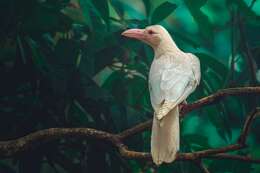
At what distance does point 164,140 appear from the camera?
224 cm

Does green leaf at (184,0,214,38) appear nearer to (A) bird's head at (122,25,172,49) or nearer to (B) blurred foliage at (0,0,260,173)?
(B) blurred foliage at (0,0,260,173)

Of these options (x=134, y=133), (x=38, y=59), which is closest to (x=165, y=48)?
(x=134, y=133)

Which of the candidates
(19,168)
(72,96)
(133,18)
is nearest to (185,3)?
(133,18)

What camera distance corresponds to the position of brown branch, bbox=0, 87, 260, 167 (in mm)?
2203

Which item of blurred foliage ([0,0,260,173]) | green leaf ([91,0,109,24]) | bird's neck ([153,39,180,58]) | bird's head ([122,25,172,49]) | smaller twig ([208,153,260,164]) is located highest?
bird's head ([122,25,172,49])

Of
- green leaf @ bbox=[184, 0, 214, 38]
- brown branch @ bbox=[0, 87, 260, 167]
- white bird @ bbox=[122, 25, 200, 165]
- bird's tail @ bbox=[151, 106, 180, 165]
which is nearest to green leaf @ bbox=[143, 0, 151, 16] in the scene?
green leaf @ bbox=[184, 0, 214, 38]

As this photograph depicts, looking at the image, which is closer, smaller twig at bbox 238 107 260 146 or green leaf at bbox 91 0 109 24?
smaller twig at bbox 238 107 260 146

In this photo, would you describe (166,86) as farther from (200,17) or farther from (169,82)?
(200,17)

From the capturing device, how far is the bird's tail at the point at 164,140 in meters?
2.24

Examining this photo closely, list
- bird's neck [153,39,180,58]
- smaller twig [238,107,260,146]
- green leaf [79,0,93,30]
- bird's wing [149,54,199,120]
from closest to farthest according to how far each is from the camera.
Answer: smaller twig [238,107,260,146]
bird's wing [149,54,199,120]
bird's neck [153,39,180,58]
green leaf [79,0,93,30]

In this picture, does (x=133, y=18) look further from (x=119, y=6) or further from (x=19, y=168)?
(x=19, y=168)

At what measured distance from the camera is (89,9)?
333 centimetres

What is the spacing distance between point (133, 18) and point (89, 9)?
0.93 ft

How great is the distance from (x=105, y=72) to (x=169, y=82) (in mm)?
1009
